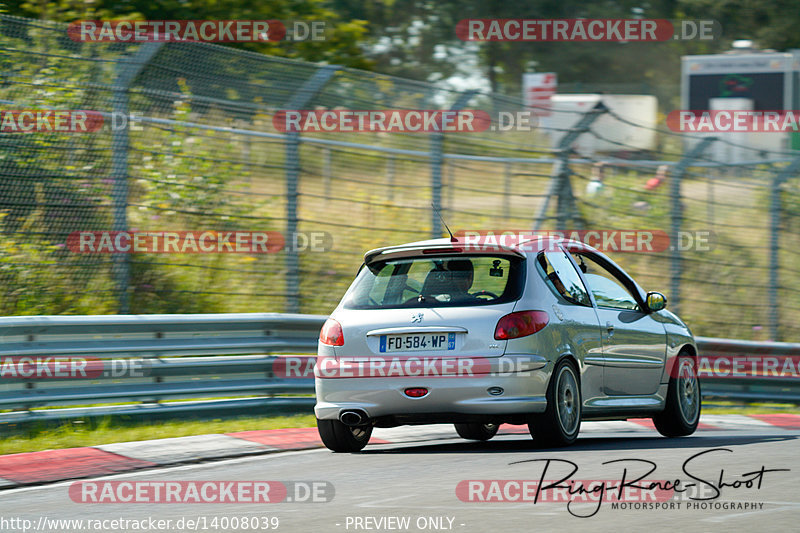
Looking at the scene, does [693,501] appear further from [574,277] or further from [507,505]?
[574,277]

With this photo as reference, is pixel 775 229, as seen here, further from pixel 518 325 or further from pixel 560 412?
pixel 518 325

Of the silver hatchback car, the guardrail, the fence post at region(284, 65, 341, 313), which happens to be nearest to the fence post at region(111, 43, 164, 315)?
the guardrail

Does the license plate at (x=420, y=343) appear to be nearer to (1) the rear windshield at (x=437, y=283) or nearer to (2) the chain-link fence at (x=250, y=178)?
(1) the rear windshield at (x=437, y=283)

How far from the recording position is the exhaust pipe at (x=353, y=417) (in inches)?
344

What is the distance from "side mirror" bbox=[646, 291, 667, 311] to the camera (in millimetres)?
10016

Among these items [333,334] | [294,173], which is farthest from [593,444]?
[294,173]

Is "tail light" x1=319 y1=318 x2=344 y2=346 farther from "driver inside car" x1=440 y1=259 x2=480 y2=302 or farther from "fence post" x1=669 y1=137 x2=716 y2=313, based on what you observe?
"fence post" x1=669 y1=137 x2=716 y2=313

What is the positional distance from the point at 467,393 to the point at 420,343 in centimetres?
45

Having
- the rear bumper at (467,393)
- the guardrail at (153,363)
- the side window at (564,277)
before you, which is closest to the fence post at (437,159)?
the guardrail at (153,363)

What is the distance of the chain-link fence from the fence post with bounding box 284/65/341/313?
0.6 inches

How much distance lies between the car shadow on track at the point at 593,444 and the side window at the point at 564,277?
104 cm

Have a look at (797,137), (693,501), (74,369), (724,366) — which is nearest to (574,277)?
(693,501)

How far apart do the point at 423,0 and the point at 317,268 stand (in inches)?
1605

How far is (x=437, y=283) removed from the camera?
352 inches
